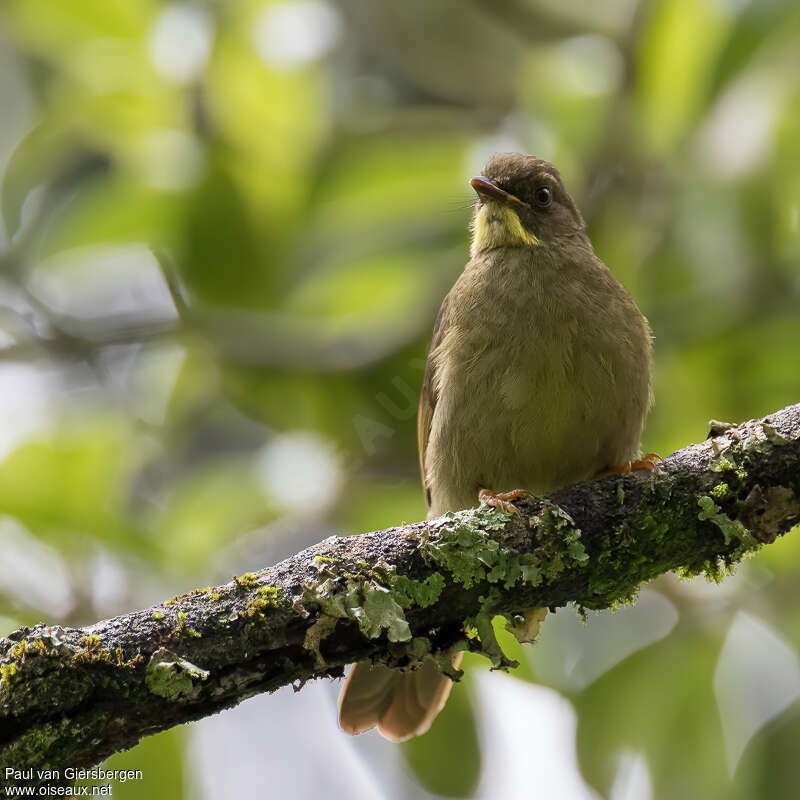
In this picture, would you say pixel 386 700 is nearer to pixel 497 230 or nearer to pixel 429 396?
pixel 429 396

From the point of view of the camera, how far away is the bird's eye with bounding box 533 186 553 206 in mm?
4301

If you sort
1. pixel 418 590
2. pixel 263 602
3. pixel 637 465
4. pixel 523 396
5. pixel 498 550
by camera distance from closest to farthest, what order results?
pixel 263 602 → pixel 418 590 → pixel 498 550 → pixel 637 465 → pixel 523 396

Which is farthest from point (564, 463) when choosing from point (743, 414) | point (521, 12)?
point (521, 12)

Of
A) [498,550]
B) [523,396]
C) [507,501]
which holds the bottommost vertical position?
[498,550]

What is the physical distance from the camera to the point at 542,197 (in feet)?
14.1

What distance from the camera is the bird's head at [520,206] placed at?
4.16m

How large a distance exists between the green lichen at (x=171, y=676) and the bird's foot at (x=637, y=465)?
4.28 feet

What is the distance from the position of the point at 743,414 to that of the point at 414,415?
4.59 feet

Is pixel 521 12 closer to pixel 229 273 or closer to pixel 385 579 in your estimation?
pixel 229 273

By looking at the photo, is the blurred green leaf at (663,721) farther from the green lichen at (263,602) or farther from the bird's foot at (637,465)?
the green lichen at (263,602)

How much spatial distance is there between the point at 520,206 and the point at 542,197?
0.11m

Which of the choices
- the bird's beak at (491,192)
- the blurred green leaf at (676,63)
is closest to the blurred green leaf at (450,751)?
the bird's beak at (491,192)

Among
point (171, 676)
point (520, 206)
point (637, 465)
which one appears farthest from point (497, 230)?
point (171, 676)

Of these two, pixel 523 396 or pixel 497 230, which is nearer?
pixel 523 396
